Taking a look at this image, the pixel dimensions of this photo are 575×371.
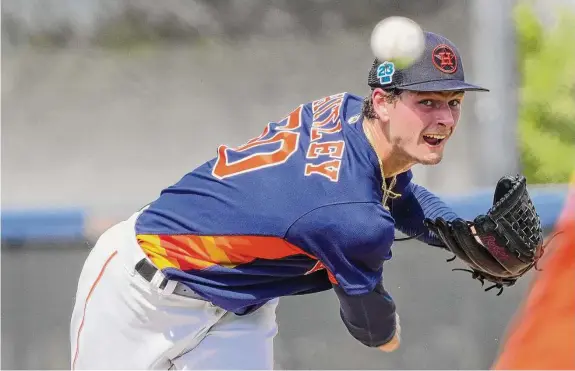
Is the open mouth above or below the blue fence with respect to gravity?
above

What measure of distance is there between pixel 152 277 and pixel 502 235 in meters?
1.06

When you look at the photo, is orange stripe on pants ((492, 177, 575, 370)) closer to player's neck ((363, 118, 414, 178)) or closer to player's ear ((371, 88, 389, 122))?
player's neck ((363, 118, 414, 178))

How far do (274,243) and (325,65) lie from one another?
5762 mm

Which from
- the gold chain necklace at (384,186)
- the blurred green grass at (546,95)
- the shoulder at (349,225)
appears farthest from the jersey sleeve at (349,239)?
the blurred green grass at (546,95)

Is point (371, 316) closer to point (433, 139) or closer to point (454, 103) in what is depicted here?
point (433, 139)

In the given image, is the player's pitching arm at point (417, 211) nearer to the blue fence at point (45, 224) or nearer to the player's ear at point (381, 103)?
the player's ear at point (381, 103)

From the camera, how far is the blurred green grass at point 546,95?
7609mm

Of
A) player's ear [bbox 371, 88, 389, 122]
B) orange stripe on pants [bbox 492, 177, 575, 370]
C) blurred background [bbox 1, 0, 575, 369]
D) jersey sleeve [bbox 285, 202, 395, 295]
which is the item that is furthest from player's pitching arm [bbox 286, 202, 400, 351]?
blurred background [bbox 1, 0, 575, 369]

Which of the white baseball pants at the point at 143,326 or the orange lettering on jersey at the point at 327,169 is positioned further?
the white baseball pants at the point at 143,326

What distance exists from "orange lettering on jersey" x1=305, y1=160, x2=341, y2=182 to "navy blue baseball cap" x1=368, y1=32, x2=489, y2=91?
26cm

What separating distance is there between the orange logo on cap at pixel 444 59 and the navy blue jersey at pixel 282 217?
29 centimetres

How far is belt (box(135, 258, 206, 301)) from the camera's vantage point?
2.53 metres

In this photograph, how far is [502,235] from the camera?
2.55 meters

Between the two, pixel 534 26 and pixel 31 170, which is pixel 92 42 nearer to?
pixel 31 170
